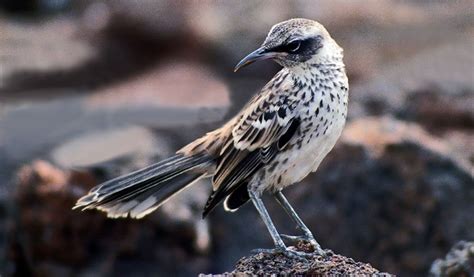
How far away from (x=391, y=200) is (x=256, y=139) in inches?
110

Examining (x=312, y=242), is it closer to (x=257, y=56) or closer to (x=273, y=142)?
(x=273, y=142)

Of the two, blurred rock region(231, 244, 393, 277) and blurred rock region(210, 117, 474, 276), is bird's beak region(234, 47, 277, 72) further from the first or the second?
blurred rock region(210, 117, 474, 276)

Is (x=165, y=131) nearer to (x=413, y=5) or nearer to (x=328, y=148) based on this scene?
(x=328, y=148)

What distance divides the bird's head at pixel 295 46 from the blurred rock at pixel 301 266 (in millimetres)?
1289

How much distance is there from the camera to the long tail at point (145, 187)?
853cm

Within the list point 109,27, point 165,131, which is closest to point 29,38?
point 109,27

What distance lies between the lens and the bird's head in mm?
8070

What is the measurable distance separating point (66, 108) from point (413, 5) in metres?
5.92

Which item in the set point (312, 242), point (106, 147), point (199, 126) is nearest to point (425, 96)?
point (199, 126)

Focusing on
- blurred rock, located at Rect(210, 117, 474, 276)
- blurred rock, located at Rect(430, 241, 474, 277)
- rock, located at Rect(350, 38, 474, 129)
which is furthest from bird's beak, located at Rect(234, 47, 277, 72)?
rock, located at Rect(350, 38, 474, 129)

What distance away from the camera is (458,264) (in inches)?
336

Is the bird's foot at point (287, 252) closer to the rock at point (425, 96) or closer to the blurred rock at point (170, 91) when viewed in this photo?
the rock at point (425, 96)

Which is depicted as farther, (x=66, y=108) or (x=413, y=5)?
(x=413, y=5)

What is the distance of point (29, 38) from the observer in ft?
60.5
